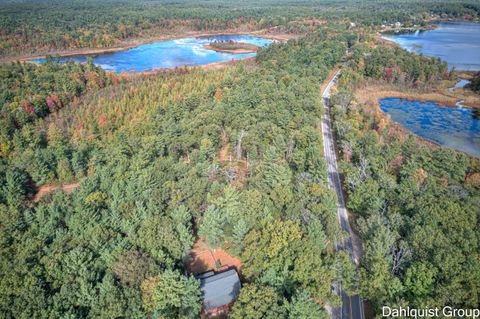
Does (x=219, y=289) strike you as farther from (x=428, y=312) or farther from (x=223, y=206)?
(x=428, y=312)

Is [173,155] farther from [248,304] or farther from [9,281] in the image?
[248,304]

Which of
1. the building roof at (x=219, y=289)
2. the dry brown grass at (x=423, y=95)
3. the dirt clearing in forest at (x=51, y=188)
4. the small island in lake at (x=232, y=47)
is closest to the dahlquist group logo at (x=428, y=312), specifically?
the building roof at (x=219, y=289)

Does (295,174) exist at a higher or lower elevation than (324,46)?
lower

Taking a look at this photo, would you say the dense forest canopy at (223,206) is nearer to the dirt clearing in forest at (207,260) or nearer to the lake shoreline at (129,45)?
the dirt clearing in forest at (207,260)

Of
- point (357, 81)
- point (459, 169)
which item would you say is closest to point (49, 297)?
point (459, 169)

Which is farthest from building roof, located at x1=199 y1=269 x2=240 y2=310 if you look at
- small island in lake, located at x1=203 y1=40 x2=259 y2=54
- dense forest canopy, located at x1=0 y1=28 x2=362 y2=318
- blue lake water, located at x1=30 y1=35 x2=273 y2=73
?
small island in lake, located at x1=203 y1=40 x2=259 y2=54

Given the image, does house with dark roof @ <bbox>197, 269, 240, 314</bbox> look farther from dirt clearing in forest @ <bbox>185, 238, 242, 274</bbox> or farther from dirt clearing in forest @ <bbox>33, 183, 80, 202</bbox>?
dirt clearing in forest @ <bbox>33, 183, 80, 202</bbox>
